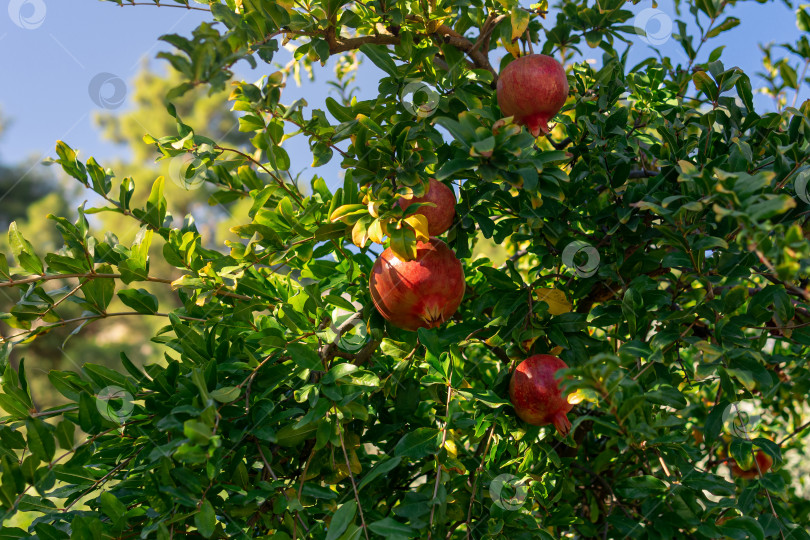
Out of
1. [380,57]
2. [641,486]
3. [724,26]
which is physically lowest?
[641,486]

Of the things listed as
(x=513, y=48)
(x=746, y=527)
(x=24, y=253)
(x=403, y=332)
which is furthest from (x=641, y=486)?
(x=24, y=253)

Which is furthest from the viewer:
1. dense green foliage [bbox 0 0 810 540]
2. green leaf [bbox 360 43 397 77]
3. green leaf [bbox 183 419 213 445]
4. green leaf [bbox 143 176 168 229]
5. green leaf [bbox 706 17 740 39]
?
green leaf [bbox 706 17 740 39]

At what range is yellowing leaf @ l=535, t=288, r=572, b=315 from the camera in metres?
0.90

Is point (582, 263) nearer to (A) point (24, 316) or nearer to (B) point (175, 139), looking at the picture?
(B) point (175, 139)

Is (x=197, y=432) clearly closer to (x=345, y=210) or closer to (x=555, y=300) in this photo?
(x=345, y=210)

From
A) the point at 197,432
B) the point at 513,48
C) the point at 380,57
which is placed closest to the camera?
the point at 197,432

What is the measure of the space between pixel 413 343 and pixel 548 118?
0.39m

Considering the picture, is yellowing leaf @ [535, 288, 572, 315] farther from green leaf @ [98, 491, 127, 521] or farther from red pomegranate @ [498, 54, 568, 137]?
green leaf @ [98, 491, 127, 521]

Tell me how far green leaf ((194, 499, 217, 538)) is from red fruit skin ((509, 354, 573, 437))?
0.41 meters

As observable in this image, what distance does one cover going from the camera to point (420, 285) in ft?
2.46

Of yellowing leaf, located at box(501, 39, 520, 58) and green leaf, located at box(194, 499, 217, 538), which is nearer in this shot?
green leaf, located at box(194, 499, 217, 538)

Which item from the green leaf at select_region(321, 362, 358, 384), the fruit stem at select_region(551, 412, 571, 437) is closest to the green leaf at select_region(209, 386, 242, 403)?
the green leaf at select_region(321, 362, 358, 384)

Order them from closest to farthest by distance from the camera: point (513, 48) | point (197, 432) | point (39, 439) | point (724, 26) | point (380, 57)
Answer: point (197, 432) < point (39, 439) < point (380, 57) < point (513, 48) < point (724, 26)

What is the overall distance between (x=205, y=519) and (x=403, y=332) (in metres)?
0.40
